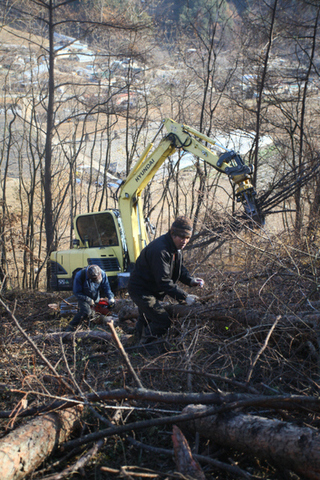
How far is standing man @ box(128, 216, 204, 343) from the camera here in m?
4.38

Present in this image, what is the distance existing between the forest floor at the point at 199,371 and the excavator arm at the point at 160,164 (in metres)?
1.91

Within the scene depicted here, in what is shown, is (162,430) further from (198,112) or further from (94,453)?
(198,112)

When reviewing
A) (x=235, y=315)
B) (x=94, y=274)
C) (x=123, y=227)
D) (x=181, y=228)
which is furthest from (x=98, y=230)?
(x=235, y=315)

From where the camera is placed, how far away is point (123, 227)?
8.70 meters

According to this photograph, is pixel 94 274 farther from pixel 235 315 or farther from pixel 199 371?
pixel 199 371

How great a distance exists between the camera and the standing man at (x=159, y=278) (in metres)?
4.38

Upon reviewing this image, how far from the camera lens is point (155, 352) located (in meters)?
4.68

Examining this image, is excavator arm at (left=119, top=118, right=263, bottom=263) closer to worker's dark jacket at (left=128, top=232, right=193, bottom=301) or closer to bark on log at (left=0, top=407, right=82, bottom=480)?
worker's dark jacket at (left=128, top=232, right=193, bottom=301)

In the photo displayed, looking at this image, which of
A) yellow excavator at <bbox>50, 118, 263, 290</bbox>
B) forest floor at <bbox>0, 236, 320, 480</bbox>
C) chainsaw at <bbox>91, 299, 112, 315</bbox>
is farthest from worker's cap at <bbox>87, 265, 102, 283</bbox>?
yellow excavator at <bbox>50, 118, 263, 290</bbox>

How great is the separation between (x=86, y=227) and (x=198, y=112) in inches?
348

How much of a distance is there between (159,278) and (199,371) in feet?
4.50

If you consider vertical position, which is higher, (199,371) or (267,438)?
(199,371)

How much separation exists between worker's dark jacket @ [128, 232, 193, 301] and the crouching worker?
1892mm

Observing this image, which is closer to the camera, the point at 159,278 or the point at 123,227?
the point at 159,278
